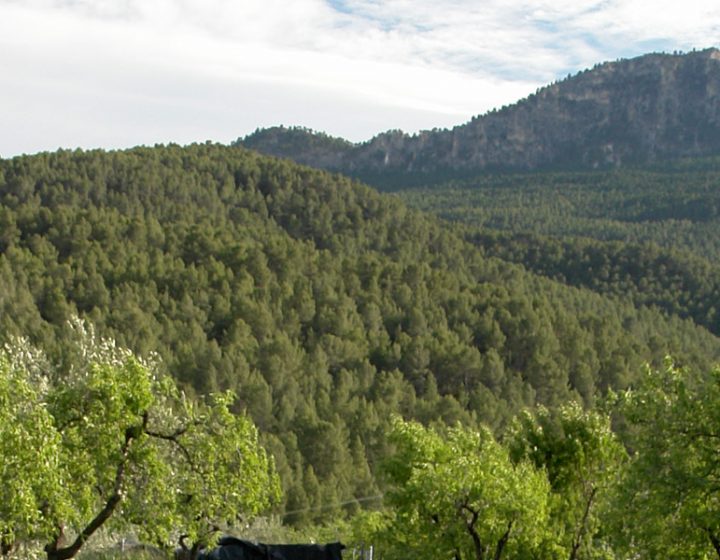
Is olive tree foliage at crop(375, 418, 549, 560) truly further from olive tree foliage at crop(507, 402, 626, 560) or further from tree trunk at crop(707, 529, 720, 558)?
tree trunk at crop(707, 529, 720, 558)

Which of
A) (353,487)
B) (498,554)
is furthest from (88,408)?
(353,487)

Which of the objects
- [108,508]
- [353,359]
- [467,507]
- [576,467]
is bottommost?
[353,359]

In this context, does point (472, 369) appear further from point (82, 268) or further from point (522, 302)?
point (82, 268)

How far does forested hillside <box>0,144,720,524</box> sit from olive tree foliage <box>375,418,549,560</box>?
103ft

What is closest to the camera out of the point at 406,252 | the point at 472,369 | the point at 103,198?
the point at 472,369

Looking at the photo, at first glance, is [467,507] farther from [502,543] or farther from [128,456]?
[128,456]

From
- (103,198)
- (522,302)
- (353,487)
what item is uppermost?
(103,198)

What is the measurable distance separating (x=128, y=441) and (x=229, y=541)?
6171mm

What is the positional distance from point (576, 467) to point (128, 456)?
1031 centimetres

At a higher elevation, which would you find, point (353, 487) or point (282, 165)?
point (282, 165)

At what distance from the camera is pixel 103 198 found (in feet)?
403

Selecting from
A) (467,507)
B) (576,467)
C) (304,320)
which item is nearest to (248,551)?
(467,507)

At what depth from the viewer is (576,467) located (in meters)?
22.0

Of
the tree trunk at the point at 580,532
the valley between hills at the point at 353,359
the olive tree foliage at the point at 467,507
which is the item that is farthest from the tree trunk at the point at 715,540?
the tree trunk at the point at 580,532
